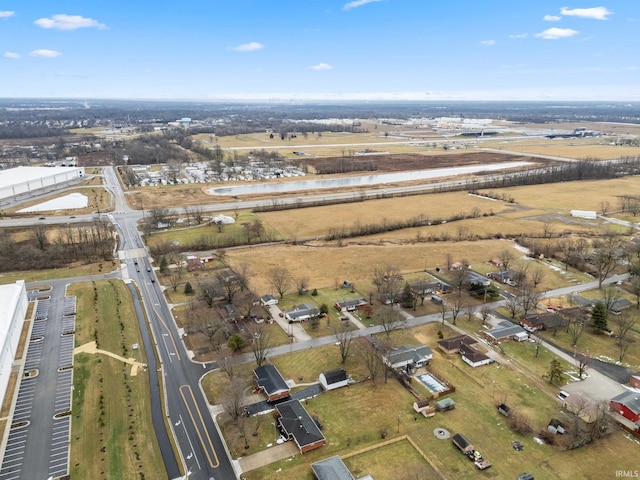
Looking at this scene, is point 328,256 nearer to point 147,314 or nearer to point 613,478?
point 147,314

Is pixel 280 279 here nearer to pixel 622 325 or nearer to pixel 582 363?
pixel 582 363

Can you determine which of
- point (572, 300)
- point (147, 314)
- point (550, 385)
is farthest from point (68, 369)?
point (572, 300)

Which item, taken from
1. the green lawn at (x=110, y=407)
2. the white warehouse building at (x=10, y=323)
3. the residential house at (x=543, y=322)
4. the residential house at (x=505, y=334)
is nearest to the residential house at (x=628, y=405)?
the residential house at (x=505, y=334)

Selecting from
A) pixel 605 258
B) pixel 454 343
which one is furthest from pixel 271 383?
pixel 605 258

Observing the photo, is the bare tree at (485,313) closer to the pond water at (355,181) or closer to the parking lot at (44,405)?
the parking lot at (44,405)

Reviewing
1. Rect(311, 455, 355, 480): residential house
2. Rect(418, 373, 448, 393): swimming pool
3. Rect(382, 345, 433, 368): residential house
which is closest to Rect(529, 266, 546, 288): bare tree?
Rect(382, 345, 433, 368): residential house

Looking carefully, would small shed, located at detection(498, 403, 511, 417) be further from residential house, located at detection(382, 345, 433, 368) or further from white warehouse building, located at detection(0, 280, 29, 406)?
white warehouse building, located at detection(0, 280, 29, 406)
